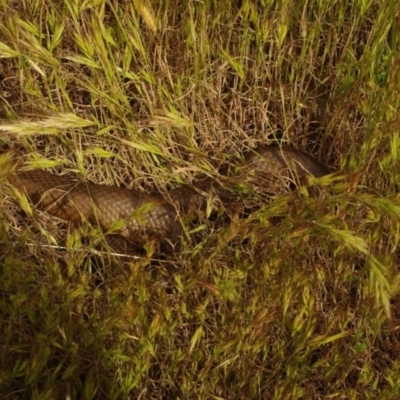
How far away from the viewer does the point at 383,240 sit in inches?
89.9

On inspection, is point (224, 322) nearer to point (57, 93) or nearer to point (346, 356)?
point (346, 356)

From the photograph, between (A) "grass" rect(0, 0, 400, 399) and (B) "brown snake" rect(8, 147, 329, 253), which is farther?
(B) "brown snake" rect(8, 147, 329, 253)

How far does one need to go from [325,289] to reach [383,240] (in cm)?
24

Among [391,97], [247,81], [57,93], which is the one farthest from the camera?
[247,81]

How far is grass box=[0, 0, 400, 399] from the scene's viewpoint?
2.10 m

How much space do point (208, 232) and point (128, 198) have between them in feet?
1.41

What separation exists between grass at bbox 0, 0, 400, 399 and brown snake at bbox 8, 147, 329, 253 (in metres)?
0.07

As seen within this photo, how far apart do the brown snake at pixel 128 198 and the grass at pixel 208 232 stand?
0.07m

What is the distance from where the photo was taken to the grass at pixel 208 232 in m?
2.10

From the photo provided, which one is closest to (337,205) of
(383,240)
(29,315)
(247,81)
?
(383,240)

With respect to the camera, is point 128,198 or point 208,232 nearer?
point 208,232

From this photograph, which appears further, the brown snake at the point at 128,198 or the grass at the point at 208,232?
the brown snake at the point at 128,198

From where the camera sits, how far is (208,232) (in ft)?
8.16

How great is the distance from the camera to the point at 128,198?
2.77 metres
